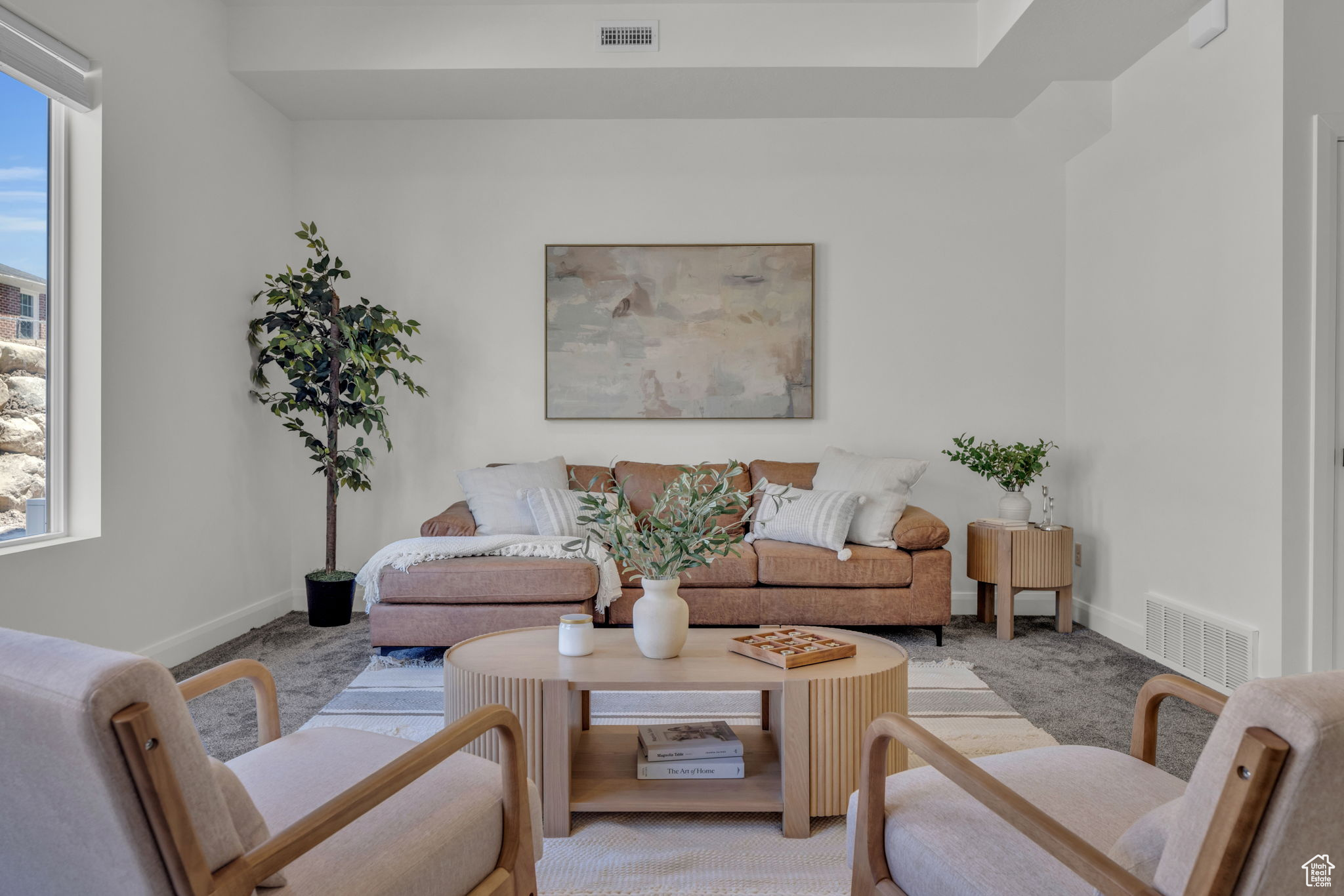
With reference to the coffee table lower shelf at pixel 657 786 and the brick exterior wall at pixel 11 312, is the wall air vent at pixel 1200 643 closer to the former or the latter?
the coffee table lower shelf at pixel 657 786

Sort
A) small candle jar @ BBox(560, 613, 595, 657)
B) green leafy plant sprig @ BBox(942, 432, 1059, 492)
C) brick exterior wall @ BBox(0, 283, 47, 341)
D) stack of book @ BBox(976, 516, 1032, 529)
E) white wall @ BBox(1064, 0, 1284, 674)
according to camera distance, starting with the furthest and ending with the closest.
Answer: green leafy plant sprig @ BBox(942, 432, 1059, 492) < stack of book @ BBox(976, 516, 1032, 529) < white wall @ BBox(1064, 0, 1284, 674) < brick exterior wall @ BBox(0, 283, 47, 341) < small candle jar @ BBox(560, 613, 595, 657)

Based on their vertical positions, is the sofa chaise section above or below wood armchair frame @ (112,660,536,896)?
below

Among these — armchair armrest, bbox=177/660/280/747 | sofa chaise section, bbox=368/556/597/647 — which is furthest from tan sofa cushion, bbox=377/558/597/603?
armchair armrest, bbox=177/660/280/747

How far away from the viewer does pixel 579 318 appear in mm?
4785

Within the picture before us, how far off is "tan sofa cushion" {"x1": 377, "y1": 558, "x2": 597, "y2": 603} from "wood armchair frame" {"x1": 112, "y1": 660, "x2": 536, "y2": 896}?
1968mm

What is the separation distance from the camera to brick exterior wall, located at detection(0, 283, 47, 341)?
2.87 m

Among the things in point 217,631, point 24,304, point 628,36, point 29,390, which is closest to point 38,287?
point 24,304

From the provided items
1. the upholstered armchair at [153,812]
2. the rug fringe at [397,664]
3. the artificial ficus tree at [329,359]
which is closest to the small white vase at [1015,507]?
the rug fringe at [397,664]

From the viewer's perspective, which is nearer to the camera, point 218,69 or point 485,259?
point 218,69

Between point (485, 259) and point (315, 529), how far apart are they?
6.28 feet

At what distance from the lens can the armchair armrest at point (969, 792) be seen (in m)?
0.97

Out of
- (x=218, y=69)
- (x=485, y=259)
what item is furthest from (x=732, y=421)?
→ (x=218, y=69)

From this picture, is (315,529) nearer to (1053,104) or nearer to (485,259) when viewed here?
(485,259)

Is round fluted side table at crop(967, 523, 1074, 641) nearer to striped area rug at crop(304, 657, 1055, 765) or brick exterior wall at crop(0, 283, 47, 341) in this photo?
striped area rug at crop(304, 657, 1055, 765)
